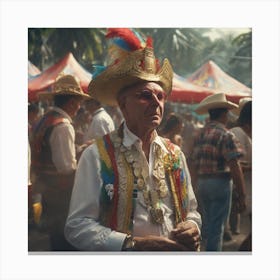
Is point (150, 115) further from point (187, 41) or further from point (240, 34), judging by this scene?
point (240, 34)

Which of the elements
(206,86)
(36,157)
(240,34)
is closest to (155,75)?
(206,86)

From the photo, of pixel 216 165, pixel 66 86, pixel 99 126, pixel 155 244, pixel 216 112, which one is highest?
pixel 66 86

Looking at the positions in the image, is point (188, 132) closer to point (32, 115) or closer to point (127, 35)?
point (127, 35)

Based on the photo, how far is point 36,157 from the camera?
3705 mm

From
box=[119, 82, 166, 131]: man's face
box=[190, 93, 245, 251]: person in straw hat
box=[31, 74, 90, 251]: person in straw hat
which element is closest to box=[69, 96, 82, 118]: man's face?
box=[31, 74, 90, 251]: person in straw hat

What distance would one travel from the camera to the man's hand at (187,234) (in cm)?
333

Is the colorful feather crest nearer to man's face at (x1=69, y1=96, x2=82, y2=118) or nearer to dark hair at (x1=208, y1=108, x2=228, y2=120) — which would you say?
man's face at (x1=69, y1=96, x2=82, y2=118)

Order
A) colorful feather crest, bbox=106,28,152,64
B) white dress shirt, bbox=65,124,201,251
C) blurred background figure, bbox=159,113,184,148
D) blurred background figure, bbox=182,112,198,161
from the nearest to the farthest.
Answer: white dress shirt, bbox=65,124,201,251 → colorful feather crest, bbox=106,28,152,64 → blurred background figure, bbox=159,113,184,148 → blurred background figure, bbox=182,112,198,161

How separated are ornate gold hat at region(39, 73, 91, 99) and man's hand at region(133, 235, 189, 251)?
1220 mm

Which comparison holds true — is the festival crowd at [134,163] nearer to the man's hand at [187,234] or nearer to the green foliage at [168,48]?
the man's hand at [187,234]

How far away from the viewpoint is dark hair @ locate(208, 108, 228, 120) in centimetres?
378

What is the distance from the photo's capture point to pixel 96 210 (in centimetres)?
325

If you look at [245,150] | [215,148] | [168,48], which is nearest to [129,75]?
[168,48]

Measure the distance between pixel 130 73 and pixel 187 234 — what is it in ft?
3.94
